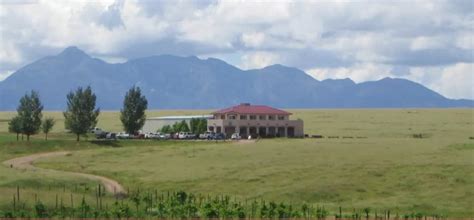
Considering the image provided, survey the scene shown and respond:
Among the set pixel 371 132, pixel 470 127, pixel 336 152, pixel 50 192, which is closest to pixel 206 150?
pixel 336 152

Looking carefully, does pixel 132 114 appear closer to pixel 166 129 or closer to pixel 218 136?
pixel 166 129

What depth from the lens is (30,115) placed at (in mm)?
131750

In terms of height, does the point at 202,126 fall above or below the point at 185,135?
above

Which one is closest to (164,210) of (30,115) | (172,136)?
(30,115)

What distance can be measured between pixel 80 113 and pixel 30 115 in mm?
7730

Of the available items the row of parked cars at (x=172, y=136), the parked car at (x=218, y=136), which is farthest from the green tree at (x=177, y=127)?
the parked car at (x=218, y=136)

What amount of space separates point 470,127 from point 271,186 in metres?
110

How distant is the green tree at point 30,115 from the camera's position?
13025 centimetres

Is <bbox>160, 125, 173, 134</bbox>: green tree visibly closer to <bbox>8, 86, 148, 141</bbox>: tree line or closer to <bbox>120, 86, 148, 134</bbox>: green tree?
<bbox>120, 86, 148, 134</bbox>: green tree

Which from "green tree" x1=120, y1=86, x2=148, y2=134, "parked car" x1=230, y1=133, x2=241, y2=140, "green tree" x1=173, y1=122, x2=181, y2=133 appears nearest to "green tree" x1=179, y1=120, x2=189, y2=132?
"green tree" x1=173, y1=122, x2=181, y2=133

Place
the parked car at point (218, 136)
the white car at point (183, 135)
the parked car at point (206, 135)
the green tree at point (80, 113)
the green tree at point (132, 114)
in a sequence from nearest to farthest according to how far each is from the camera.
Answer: the green tree at point (80, 113) → the parked car at point (218, 136) → the white car at point (183, 135) → the parked car at point (206, 135) → the green tree at point (132, 114)

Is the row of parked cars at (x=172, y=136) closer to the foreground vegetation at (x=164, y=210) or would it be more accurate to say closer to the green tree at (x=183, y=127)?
the green tree at (x=183, y=127)

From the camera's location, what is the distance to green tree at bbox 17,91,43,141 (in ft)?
427

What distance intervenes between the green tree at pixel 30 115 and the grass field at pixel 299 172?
59.2 ft
